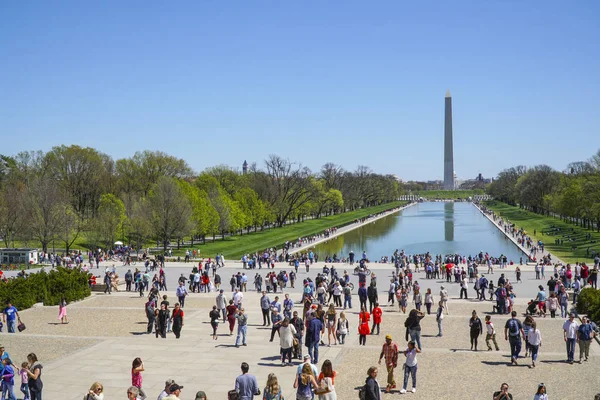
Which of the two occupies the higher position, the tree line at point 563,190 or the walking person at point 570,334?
Result: the tree line at point 563,190

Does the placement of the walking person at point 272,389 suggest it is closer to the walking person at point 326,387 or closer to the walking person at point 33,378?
the walking person at point 326,387

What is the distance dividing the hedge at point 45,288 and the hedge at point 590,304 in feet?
77.6

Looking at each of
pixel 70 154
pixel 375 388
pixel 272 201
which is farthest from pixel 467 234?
pixel 375 388

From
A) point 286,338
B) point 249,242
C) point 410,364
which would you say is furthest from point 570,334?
point 249,242

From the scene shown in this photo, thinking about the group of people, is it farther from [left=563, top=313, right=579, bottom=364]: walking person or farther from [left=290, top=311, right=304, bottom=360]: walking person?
[left=563, top=313, right=579, bottom=364]: walking person

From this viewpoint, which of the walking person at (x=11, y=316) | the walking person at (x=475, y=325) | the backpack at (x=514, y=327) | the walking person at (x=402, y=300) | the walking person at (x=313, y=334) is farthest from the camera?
the walking person at (x=402, y=300)

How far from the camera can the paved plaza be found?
15.7 m

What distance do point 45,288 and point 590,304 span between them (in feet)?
81.0

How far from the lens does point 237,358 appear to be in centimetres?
1847

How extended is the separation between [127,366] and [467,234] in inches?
2983

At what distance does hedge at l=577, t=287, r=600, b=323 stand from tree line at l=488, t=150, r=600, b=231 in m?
43.1

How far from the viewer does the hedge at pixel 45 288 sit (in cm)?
2838

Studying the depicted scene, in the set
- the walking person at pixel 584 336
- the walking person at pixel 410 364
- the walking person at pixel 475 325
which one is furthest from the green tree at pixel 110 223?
Result: the walking person at pixel 584 336

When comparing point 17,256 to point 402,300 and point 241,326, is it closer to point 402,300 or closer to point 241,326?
point 402,300
